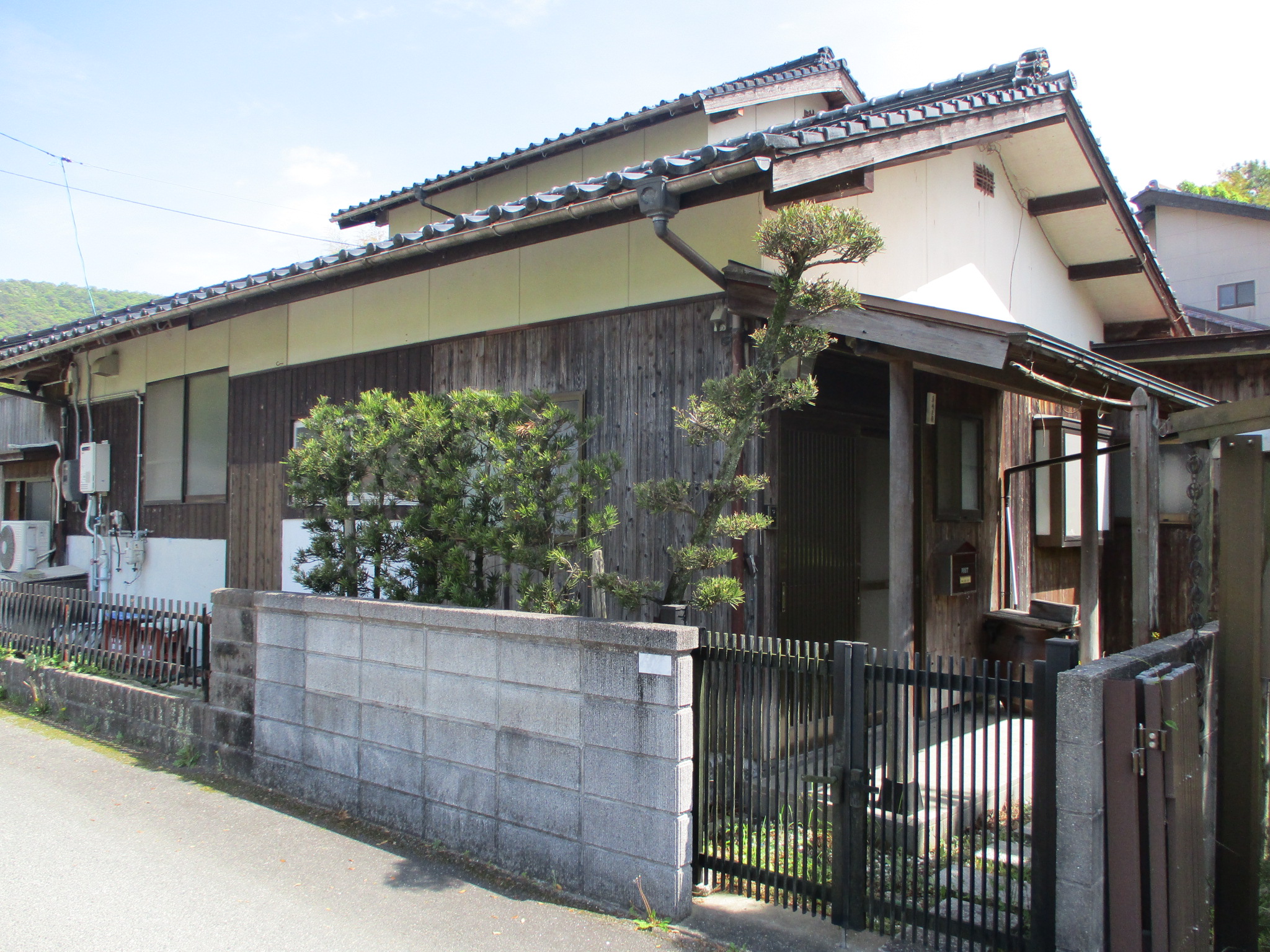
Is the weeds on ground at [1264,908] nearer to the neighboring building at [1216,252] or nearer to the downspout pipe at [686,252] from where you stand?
the downspout pipe at [686,252]

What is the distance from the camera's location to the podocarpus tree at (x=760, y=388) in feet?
15.3

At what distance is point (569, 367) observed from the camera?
709cm

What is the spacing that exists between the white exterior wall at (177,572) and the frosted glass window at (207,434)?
25.3 inches

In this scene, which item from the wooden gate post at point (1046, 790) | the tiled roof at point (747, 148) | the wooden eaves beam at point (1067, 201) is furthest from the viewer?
the wooden eaves beam at point (1067, 201)

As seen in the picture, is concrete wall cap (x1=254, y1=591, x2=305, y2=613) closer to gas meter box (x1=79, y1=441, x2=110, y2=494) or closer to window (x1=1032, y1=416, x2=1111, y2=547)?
gas meter box (x1=79, y1=441, x2=110, y2=494)

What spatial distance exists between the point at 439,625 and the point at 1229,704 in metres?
4.08

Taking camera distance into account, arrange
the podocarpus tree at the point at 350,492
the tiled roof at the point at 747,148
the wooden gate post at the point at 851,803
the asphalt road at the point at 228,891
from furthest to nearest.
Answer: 1. the podocarpus tree at the point at 350,492
2. the tiled roof at the point at 747,148
3. the asphalt road at the point at 228,891
4. the wooden gate post at the point at 851,803

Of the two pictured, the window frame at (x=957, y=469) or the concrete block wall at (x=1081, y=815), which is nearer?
the concrete block wall at (x=1081, y=815)

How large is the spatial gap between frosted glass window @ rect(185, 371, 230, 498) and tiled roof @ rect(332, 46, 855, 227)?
10.5ft

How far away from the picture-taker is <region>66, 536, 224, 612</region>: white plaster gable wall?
10508mm

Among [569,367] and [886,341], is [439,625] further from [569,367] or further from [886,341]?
[886,341]

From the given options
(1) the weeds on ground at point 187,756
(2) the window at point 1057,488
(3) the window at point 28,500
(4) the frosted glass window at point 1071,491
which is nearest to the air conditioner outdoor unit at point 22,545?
(3) the window at point 28,500

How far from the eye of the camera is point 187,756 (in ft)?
22.9

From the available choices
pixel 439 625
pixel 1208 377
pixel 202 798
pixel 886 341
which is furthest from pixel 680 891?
pixel 1208 377
